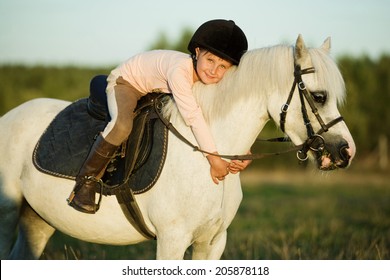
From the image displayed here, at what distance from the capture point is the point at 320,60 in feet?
12.3

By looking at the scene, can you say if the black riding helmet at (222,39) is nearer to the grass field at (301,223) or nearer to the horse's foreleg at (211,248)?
the grass field at (301,223)

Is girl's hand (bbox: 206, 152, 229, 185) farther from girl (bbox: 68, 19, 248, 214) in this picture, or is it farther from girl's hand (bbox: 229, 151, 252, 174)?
girl's hand (bbox: 229, 151, 252, 174)

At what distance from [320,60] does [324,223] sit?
8175 mm

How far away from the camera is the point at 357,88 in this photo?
3241 centimetres

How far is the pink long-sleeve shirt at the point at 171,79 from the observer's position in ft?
12.8

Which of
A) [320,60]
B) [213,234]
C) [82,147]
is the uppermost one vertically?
[320,60]

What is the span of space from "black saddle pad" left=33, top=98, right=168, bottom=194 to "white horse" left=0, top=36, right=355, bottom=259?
0.09 m

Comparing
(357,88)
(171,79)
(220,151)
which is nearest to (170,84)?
(171,79)

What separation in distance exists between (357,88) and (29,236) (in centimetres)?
3003

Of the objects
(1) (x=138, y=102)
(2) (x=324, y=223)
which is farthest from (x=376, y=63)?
(1) (x=138, y=102)

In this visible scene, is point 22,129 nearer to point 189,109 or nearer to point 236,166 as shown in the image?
point 189,109

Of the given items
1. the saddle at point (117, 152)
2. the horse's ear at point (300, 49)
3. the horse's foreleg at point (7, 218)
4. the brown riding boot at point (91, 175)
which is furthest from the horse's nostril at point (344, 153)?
the horse's foreleg at point (7, 218)

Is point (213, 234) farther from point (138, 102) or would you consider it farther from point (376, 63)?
point (376, 63)

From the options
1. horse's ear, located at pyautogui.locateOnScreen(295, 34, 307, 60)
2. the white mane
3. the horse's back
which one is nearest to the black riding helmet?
the white mane
